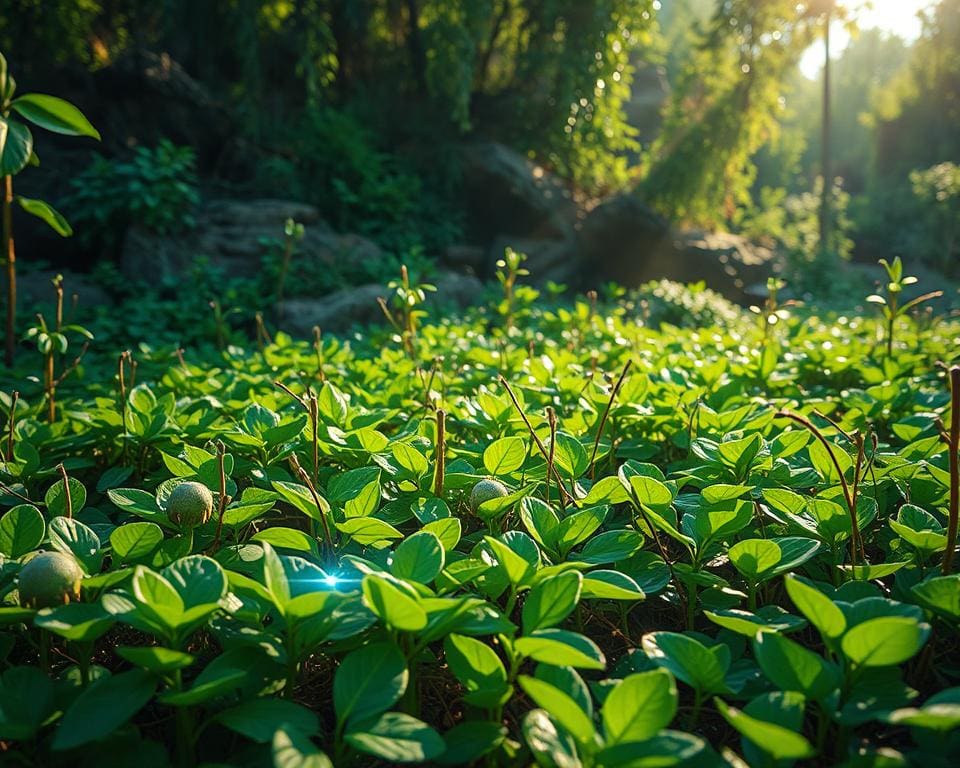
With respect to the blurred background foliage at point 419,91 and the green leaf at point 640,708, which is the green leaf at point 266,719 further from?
the blurred background foliage at point 419,91

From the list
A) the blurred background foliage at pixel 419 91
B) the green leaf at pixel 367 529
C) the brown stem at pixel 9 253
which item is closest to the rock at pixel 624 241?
the blurred background foliage at pixel 419 91

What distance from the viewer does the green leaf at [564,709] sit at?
71 cm

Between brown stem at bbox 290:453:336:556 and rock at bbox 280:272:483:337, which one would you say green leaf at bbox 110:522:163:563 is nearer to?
brown stem at bbox 290:453:336:556

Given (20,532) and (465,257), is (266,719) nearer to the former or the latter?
(20,532)

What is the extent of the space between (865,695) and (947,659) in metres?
0.31

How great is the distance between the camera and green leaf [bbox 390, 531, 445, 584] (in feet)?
3.03

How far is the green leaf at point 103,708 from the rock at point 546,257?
Answer: 9579mm

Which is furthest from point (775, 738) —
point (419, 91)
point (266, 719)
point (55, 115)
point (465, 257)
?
point (419, 91)

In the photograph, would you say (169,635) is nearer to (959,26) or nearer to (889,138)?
(959,26)

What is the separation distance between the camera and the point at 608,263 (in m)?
11.2

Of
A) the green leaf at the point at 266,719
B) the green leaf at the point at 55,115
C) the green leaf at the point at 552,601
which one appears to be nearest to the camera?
the green leaf at the point at 266,719

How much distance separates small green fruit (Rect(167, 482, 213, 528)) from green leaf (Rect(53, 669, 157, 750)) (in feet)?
1.09

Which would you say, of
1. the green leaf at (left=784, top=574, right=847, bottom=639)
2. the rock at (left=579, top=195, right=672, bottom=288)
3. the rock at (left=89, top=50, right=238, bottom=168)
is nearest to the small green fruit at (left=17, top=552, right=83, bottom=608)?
the green leaf at (left=784, top=574, right=847, bottom=639)

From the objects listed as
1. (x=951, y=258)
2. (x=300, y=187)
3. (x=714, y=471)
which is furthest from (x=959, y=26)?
(x=714, y=471)
